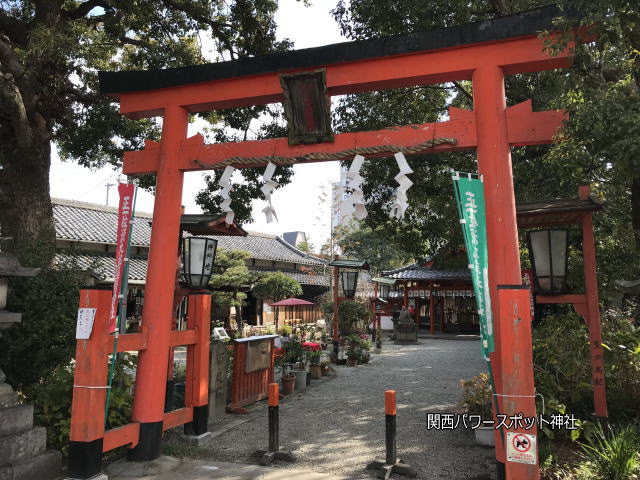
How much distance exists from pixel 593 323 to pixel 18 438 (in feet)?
22.3

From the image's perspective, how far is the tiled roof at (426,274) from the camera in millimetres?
25183

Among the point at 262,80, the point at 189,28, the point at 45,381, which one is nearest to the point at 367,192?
the point at 189,28

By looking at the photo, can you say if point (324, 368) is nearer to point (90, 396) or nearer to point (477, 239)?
point (90, 396)

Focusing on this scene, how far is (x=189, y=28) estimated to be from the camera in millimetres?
11133

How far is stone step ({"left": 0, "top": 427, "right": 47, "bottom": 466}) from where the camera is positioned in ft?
14.9

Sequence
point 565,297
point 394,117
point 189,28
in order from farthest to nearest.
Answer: point 394,117 < point 189,28 < point 565,297

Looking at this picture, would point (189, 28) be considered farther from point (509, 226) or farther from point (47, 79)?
point (509, 226)

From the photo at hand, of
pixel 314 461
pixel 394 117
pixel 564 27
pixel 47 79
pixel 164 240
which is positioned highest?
pixel 394 117

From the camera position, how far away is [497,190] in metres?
4.86

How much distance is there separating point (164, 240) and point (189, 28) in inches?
291

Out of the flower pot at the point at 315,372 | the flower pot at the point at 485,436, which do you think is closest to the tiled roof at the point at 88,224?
the flower pot at the point at 315,372

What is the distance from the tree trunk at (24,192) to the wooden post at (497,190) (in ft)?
22.4

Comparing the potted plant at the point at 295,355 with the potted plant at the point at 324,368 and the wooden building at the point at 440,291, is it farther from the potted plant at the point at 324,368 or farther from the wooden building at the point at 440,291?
the wooden building at the point at 440,291

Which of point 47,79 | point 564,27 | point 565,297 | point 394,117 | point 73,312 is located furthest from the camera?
point 394,117
